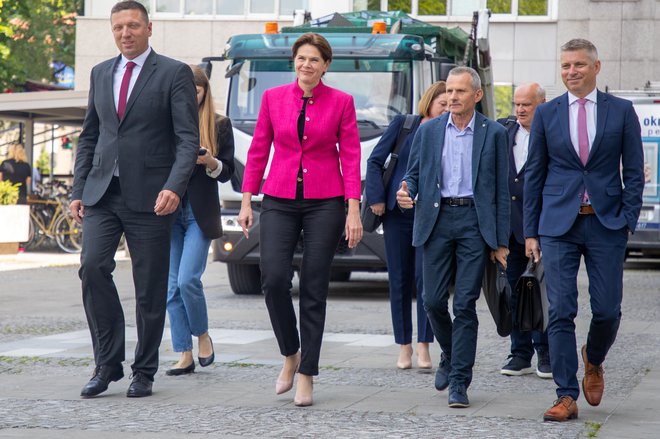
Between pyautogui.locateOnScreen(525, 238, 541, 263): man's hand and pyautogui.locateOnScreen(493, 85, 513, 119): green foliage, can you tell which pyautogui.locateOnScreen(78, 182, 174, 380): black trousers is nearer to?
pyautogui.locateOnScreen(525, 238, 541, 263): man's hand

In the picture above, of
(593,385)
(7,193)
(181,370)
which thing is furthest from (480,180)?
(7,193)

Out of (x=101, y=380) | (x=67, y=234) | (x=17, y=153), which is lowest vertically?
(x=67, y=234)

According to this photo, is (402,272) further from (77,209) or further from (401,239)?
(77,209)

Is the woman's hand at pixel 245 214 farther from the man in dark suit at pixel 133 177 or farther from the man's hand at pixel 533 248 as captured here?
the man's hand at pixel 533 248

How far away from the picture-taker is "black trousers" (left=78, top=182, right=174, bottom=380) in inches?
278

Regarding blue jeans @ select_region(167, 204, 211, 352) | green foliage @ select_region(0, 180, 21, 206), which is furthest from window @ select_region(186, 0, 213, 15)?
blue jeans @ select_region(167, 204, 211, 352)

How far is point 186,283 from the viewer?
7945 millimetres

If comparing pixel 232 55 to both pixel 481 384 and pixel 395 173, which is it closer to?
pixel 395 173

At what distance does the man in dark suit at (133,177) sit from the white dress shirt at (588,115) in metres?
1.96

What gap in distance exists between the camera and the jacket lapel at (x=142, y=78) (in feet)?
23.0

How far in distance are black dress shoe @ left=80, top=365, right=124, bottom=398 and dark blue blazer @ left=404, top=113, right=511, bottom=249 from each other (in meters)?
1.76

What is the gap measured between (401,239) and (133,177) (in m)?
2.12

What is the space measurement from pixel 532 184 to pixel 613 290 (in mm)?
665

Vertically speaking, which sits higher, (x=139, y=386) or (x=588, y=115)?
(x=588, y=115)
